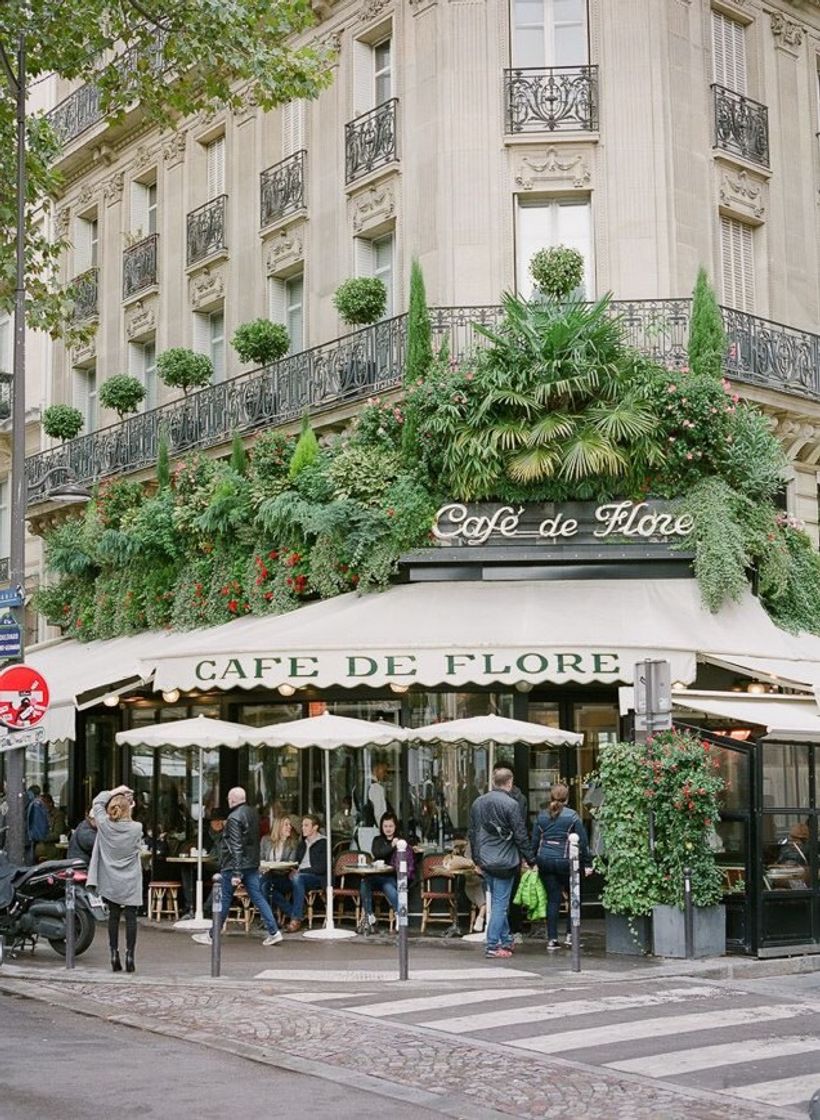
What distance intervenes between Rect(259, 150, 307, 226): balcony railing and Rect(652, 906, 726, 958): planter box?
1242 centimetres

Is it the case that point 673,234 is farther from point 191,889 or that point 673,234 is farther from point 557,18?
point 191,889

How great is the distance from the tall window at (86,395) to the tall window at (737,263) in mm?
12828

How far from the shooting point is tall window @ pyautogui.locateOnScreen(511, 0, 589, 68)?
68.2 ft

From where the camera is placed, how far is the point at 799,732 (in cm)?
1530

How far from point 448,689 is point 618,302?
5.23m

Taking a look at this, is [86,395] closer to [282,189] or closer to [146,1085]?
[282,189]

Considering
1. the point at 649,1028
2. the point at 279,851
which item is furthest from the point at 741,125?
the point at 649,1028

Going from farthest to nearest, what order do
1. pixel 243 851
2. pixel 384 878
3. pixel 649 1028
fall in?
1. pixel 384 878
2. pixel 243 851
3. pixel 649 1028

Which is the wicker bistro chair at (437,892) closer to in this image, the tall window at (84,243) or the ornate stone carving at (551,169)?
the ornate stone carving at (551,169)

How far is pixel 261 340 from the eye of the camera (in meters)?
22.1

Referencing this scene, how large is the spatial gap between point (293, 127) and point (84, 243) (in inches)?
298

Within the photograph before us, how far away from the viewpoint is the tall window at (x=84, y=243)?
2959cm

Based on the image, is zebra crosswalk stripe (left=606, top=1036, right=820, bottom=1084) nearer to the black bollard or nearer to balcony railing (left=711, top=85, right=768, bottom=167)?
the black bollard

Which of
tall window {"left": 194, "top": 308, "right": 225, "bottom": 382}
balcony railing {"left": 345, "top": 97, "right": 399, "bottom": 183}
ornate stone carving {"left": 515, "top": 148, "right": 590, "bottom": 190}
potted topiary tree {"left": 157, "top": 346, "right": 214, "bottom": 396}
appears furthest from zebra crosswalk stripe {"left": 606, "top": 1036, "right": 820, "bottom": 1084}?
tall window {"left": 194, "top": 308, "right": 225, "bottom": 382}
